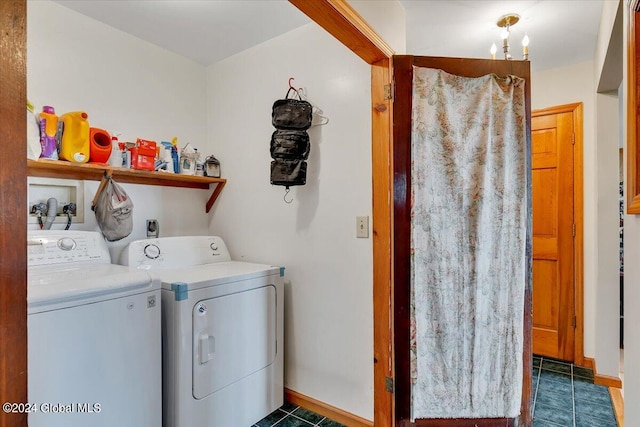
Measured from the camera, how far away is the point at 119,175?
218cm

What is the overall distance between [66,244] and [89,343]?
71 cm

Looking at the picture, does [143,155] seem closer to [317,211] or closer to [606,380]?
[317,211]

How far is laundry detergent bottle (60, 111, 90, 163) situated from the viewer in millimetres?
1811

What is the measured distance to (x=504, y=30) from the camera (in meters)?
2.28

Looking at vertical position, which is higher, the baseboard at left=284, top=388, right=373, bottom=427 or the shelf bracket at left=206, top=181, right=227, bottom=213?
the shelf bracket at left=206, top=181, right=227, bottom=213

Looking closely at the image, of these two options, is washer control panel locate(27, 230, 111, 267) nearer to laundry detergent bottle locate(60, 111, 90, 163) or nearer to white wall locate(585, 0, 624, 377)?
laundry detergent bottle locate(60, 111, 90, 163)

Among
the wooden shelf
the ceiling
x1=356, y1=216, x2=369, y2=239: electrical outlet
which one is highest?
the ceiling

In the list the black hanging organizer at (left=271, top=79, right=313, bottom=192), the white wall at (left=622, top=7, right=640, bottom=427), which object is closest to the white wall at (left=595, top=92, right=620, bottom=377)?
the white wall at (left=622, top=7, right=640, bottom=427)

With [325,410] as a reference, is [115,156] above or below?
above

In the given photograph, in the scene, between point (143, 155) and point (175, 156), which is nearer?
point (143, 155)

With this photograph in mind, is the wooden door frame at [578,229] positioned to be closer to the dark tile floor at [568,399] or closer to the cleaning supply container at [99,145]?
the dark tile floor at [568,399]

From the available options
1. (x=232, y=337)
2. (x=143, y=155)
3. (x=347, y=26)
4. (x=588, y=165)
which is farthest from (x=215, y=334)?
(x=588, y=165)

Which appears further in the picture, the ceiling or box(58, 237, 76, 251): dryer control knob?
the ceiling

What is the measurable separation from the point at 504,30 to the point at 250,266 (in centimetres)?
230
